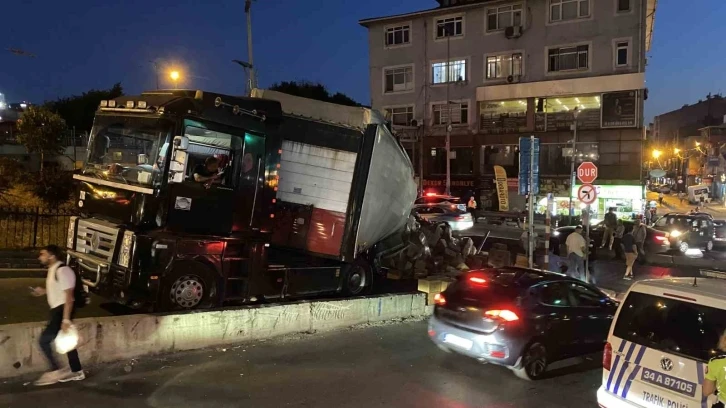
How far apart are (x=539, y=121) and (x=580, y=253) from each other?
25875 millimetres

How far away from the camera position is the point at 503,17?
1518 inches

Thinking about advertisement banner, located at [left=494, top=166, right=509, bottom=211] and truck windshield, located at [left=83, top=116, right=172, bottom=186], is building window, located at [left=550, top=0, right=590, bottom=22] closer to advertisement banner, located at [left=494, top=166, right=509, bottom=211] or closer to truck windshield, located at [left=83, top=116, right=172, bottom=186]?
advertisement banner, located at [left=494, top=166, right=509, bottom=211]

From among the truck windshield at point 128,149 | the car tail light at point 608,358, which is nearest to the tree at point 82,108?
the truck windshield at point 128,149

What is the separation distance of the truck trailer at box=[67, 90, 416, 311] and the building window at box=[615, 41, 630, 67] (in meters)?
29.8

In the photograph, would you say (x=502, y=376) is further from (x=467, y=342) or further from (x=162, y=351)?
(x=162, y=351)

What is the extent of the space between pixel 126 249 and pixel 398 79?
36680mm

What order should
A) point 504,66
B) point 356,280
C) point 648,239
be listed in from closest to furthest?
point 356,280, point 648,239, point 504,66

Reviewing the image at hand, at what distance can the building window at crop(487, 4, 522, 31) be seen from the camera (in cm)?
3797

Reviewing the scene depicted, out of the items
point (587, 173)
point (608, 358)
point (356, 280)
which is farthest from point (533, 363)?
point (587, 173)

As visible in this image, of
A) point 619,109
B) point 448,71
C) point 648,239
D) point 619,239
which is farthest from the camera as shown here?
point 448,71

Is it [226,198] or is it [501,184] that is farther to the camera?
[501,184]

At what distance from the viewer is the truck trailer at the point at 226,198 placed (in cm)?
769

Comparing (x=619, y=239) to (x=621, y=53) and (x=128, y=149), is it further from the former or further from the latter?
(x=621, y=53)

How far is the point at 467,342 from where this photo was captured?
7.14 metres
